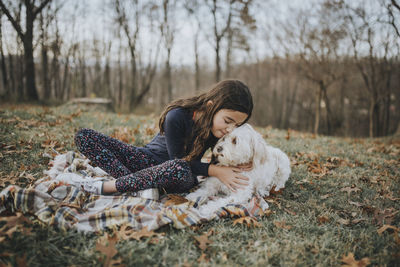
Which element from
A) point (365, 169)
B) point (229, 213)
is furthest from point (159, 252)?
point (365, 169)

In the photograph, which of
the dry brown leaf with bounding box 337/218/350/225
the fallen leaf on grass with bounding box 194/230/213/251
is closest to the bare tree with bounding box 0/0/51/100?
the fallen leaf on grass with bounding box 194/230/213/251

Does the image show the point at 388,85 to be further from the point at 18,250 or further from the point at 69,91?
the point at 69,91

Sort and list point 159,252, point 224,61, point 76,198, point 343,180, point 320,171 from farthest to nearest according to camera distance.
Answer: point 224,61 → point 320,171 → point 343,180 → point 76,198 → point 159,252

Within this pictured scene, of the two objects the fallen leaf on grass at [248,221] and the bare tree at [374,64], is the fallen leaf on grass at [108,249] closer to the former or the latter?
the fallen leaf on grass at [248,221]

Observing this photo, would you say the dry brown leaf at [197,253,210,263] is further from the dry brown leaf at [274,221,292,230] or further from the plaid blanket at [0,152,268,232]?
the dry brown leaf at [274,221,292,230]

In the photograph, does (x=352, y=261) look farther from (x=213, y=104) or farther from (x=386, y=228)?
(x=213, y=104)

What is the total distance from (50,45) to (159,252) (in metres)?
18.7

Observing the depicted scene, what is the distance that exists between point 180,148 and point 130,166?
0.68m

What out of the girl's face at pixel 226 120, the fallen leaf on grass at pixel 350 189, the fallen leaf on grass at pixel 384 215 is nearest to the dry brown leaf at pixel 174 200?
the girl's face at pixel 226 120

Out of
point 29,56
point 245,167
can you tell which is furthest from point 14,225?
point 29,56

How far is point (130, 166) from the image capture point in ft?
9.03

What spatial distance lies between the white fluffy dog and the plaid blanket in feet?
0.37

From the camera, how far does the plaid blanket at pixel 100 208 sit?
1.73m

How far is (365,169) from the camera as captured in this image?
3883 mm
